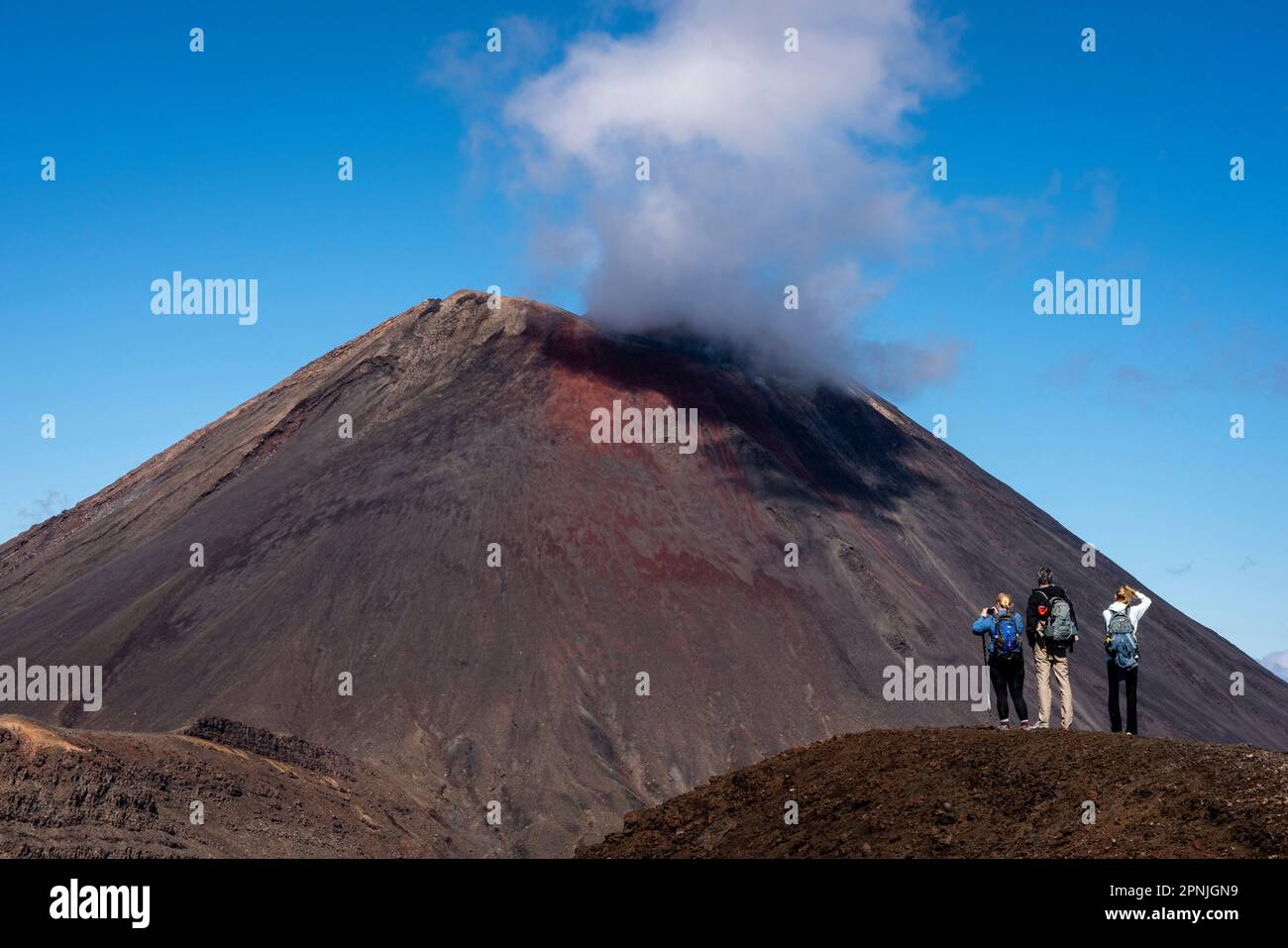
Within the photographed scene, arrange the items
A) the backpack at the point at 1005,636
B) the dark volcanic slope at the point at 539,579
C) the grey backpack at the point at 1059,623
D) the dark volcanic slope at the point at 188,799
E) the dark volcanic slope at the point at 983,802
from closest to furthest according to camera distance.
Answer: the dark volcanic slope at the point at 983,802 < the grey backpack at the point at 1059,623 < the backpack at the point at 1005,636 < the dark volcanic slope at the point at 188,799 < the dark volcanic slope at the point at 539,579

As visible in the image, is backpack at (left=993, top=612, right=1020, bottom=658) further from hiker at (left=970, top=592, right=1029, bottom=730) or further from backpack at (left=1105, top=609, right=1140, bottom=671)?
backpack at (left=1105, top=609, right=1140, bottom=671)

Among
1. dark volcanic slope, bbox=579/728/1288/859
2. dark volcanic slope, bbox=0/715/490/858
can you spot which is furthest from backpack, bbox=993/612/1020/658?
dark volcanic slope, bbox=0/715/490/858

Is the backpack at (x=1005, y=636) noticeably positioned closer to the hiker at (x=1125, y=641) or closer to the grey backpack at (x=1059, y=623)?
the grey backpack at (x=1059, y=623)

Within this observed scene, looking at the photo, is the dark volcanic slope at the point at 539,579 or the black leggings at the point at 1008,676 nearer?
the black leggings at the point at 1008,676

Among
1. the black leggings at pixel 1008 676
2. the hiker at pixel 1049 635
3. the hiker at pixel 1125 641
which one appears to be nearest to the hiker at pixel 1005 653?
the black leggings at pixel 1008 676

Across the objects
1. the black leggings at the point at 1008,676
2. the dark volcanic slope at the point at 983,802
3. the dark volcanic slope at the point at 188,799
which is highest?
the black leggings at the point at 1008,676

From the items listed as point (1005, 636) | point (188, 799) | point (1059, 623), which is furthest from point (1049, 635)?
point (188, 799)
